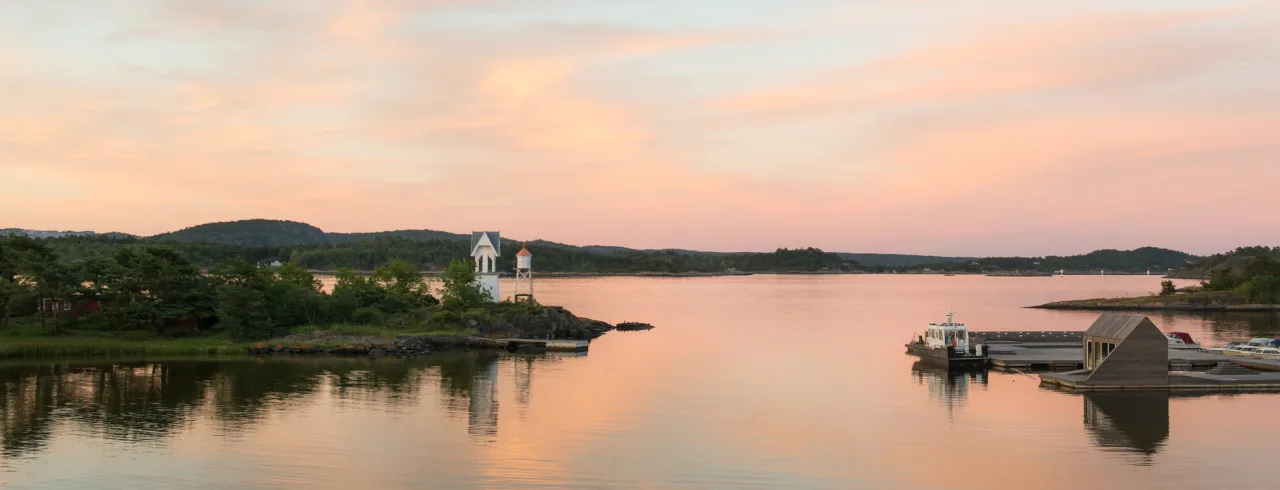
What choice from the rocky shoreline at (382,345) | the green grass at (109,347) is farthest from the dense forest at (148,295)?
the rocky shoreline at (382,345)

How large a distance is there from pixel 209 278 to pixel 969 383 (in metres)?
47.9

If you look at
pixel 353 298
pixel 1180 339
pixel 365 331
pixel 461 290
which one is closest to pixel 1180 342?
pixel 1180 339

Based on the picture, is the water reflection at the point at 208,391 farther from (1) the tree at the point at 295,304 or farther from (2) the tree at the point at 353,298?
(2) the tree at the point at 353,298

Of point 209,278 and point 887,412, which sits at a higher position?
point 209,278

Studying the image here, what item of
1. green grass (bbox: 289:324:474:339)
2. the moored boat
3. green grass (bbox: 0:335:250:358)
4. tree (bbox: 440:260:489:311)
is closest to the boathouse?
the moored boat

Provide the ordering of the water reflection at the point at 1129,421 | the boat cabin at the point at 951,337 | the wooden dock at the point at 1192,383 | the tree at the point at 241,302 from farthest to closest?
the tree at the point at 241,302
the boat cabin at the point at 951,337
the wooden dock at the point at 1192,383
the water reflection at the point at 1129,421

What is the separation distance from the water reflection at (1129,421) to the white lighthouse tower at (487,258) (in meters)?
47.9

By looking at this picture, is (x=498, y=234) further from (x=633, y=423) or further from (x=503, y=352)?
(x=633, y=423)

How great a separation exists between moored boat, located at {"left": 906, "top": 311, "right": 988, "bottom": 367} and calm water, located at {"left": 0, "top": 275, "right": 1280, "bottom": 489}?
6.50 ft

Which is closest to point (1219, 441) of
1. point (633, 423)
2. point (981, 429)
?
point (981, 429)

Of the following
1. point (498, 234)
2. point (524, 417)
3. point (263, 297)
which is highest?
point (498, 234)

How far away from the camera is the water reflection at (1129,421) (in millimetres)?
32188

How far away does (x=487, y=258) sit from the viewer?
262ft

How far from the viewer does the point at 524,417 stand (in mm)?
37625
